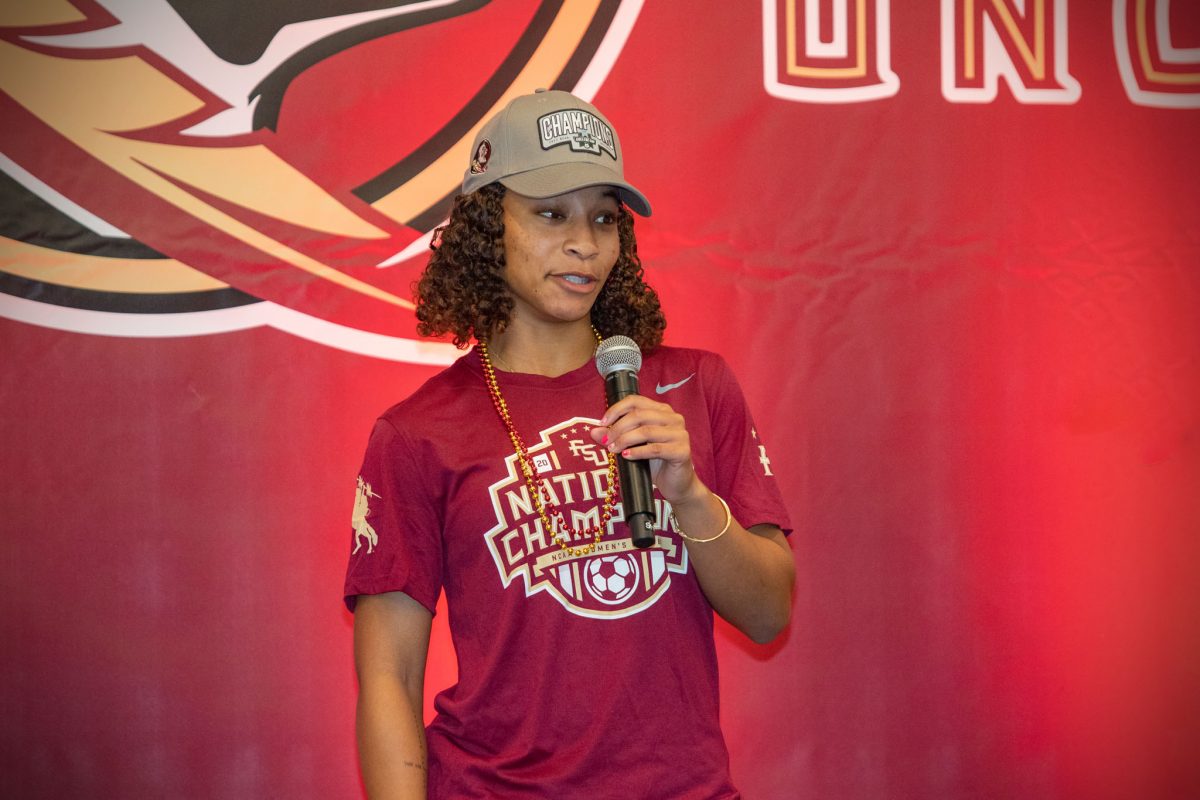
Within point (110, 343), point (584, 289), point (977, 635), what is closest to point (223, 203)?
point (110, 343)

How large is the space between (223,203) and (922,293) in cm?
142

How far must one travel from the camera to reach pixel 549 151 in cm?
168

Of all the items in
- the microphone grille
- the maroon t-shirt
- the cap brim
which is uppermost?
the cap brim

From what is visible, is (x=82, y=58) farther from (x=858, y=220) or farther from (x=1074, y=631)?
(x=1074, y=631)

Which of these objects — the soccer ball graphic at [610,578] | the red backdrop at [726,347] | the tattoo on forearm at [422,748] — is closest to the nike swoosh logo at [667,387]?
the soccer ball graphic at [610,578]

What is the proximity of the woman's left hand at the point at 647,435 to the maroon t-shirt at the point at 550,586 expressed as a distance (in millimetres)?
142

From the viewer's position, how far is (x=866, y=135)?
8.35 ft

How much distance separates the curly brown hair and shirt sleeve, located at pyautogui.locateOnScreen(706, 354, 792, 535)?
0.13 metres

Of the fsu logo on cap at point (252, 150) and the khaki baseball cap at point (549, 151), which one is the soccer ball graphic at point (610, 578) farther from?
the fsu logo on cap at point (252, 150)

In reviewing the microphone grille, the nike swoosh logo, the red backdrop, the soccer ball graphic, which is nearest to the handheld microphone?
the microphone grille

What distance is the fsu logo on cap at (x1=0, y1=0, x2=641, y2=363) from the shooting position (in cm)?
235

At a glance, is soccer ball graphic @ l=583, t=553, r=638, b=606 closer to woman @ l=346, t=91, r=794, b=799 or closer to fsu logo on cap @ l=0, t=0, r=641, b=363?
woman @ l=346, t=91, r=794, b=799

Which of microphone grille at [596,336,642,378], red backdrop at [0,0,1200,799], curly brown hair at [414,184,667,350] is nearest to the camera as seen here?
microphone grille at [596,336,642,378]

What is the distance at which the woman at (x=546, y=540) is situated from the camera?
5.14 feet
